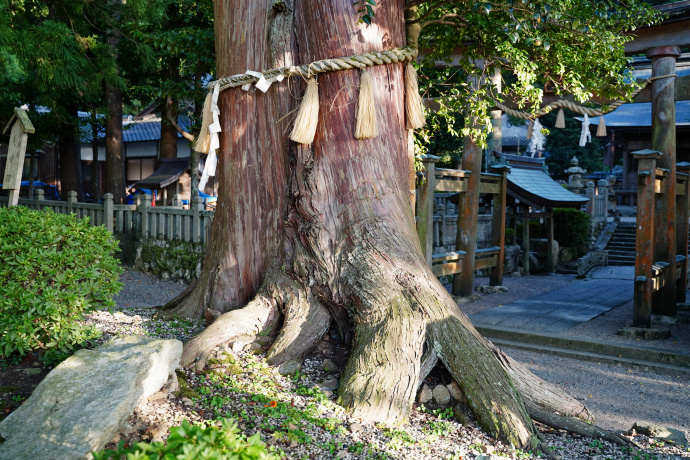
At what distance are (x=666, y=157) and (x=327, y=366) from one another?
625 centimetres

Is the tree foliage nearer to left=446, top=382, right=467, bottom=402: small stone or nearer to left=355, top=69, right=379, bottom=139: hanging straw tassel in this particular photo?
left=355, top=69, right=379, bottom=139: hanging straw tassel

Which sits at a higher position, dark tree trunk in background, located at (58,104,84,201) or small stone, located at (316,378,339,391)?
dark tree trunk in background, located at (58,104,84,201)

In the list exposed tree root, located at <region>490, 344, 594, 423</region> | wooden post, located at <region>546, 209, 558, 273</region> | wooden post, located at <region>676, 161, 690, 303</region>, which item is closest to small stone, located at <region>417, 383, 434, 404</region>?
exposed tree root, located at <region>490, 344, 594, 423</region>

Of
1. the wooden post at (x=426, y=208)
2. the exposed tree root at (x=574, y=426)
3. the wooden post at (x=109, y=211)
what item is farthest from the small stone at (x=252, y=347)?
the wooden post at (x=109, y=211)

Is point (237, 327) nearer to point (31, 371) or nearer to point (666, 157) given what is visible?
point (31, 371)

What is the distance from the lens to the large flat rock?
2736 millimetres

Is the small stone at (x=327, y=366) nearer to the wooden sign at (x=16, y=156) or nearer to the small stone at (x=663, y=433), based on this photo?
the small stone at (x=663, y=433)

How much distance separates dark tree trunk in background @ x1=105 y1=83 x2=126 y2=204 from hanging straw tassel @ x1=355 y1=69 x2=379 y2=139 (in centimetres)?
1196

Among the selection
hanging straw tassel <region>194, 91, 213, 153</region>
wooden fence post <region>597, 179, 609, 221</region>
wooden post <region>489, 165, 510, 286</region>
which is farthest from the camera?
wooden fence post <region>597, 179, 609, 221</region>

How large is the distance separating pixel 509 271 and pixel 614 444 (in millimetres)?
10161

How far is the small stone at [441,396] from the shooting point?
12.2ft

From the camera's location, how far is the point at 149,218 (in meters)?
11.9

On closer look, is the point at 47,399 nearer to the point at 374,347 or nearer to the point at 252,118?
the point at 374,347

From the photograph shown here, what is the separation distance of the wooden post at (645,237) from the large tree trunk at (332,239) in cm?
385
